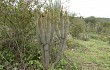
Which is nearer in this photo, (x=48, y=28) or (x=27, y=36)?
(x=48, y=28)

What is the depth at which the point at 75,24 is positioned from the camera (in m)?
15.6

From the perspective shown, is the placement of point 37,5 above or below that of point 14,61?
above

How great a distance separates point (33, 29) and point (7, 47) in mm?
1142

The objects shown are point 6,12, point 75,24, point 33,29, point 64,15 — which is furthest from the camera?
point 75,24

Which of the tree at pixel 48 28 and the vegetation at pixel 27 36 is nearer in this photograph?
the tree at pixel 48 28

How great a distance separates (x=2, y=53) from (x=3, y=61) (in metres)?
0.29

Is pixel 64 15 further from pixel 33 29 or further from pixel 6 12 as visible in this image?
pixel 6 12

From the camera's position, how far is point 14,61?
678 centimetres

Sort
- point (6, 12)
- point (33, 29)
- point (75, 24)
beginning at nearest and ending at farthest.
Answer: point (6, 12), point (33, 29), point (75, 24)

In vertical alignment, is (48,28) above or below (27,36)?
above

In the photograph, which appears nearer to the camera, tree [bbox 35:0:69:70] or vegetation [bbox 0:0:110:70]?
tree [bbox 35:0:69:70]

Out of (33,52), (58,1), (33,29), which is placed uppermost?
(58,1)

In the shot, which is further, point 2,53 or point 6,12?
point 2,53

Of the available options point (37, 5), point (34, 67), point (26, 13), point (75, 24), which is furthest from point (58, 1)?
point (75, 24)
